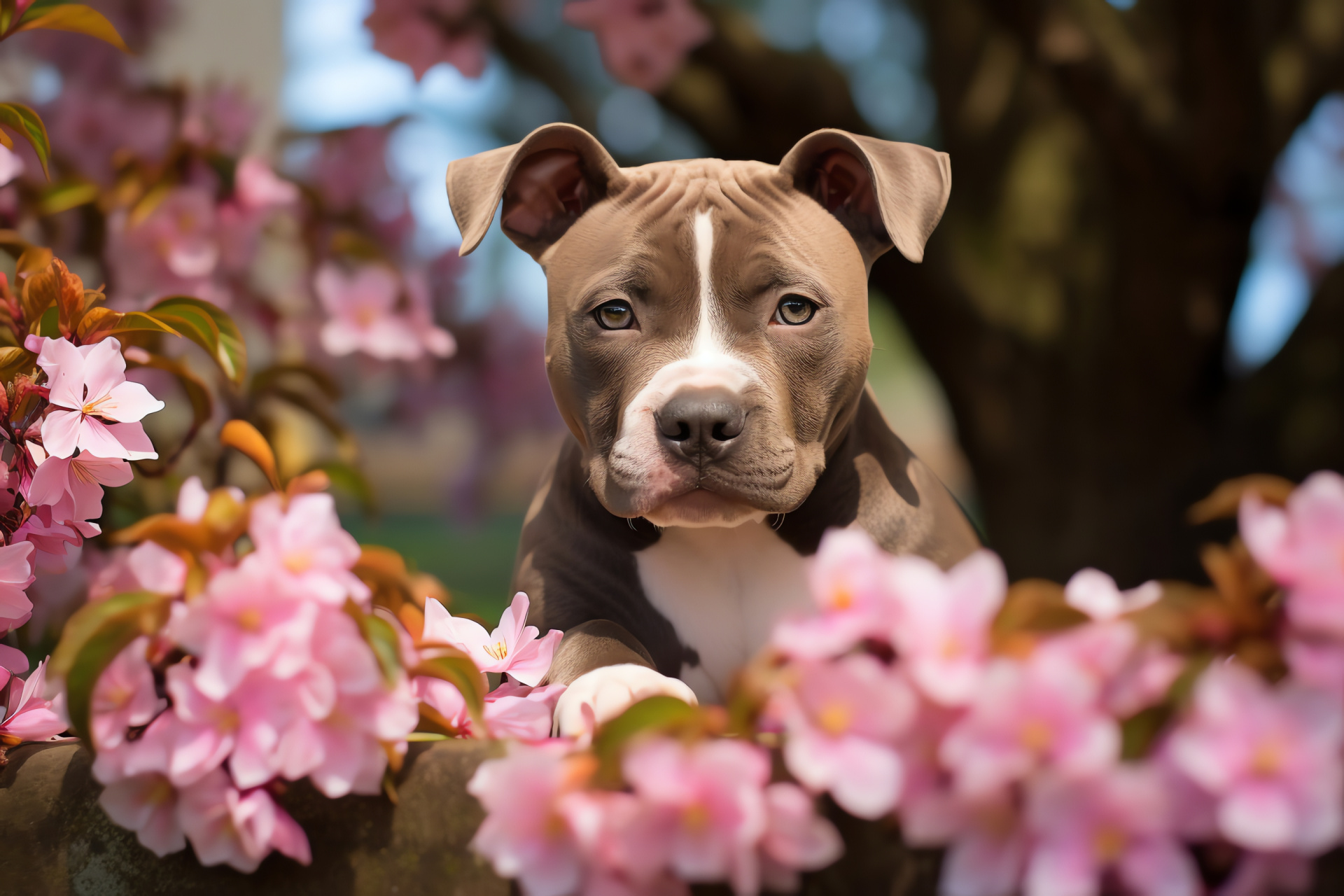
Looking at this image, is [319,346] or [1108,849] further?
[319,346]

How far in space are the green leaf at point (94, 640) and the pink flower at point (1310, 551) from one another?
98 cm

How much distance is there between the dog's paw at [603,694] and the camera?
124 centimetres

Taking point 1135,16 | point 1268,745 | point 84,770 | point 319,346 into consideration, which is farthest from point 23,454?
point 1135,16

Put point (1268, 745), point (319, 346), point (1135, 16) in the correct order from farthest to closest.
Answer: point (1135, 16)
point (319, 346)
point (1268, 745)

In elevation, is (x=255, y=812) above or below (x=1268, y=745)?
below

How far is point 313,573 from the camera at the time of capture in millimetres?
1021

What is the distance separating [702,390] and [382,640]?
0.52 m

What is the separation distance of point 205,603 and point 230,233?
175 centimetres

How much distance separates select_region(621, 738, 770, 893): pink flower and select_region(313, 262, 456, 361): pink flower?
1907 millimetres

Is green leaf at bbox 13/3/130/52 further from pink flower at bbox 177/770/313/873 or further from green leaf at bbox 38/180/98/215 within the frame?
pink flower at bbox 177/770/313/873

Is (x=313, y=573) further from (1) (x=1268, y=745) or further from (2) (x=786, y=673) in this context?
(1) (x=1268, y=745)

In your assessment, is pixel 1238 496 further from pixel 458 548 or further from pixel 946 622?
pixel 458 548

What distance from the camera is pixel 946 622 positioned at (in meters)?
0.90

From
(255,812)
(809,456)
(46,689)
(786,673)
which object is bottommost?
(46,689)
